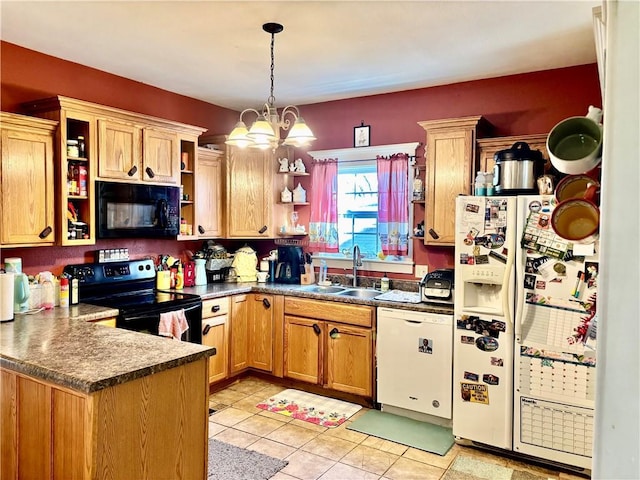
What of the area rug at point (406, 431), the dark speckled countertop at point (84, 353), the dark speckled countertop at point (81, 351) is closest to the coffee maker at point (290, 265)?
the area rug at point (406, 431)

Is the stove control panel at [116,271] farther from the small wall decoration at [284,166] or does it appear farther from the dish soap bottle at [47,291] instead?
the small wall decoration at [284,166]

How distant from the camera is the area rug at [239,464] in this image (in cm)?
281

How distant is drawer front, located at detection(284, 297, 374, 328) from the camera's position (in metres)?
3.77

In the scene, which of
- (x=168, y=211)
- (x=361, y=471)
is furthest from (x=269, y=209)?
(x=361, y=471)

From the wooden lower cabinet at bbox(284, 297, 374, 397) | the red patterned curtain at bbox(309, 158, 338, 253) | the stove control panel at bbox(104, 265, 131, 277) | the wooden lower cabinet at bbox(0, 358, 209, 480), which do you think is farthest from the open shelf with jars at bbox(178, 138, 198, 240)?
the wooden lower cabinet at bbox(0, 358, 209, 480)

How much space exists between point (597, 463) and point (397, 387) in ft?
10.1

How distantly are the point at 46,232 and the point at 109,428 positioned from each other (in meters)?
1.83

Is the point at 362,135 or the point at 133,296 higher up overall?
the point at 362,135

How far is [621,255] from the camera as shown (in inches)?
24.5

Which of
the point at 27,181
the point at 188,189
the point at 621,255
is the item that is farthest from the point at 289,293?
the point at 621,255

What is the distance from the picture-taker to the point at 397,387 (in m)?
3.62

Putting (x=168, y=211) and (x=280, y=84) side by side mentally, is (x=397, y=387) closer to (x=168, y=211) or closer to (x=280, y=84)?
(x=168, y=211)

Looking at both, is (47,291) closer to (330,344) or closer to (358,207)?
(330,344)

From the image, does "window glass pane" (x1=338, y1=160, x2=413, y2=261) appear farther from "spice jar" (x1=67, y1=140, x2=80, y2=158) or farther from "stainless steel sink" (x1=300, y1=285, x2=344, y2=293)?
"spice jar" (x1=67, y1=140, x2=80, y2=158)
